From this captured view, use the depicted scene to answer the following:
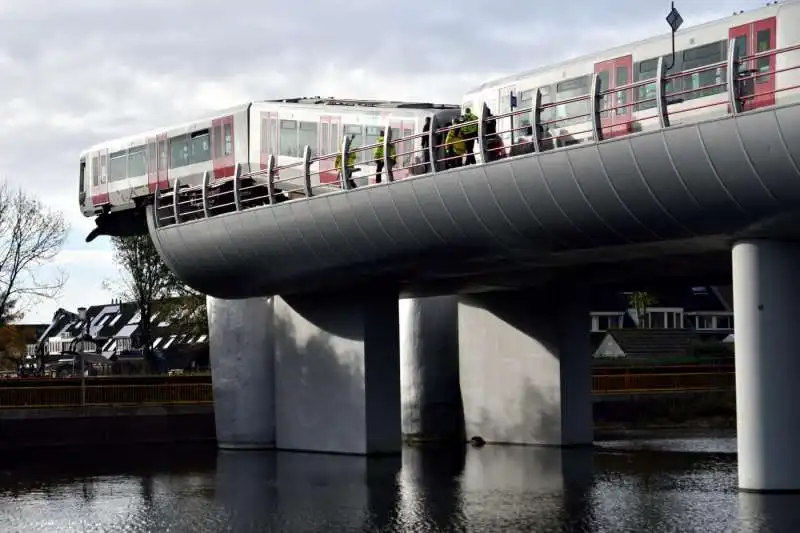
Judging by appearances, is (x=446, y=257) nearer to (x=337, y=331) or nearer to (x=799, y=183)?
(x=337, y=331)

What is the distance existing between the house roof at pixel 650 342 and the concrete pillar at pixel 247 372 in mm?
39012

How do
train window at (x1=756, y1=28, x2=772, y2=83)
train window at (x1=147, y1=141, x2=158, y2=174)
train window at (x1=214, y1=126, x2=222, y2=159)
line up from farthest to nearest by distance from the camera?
train window at (x1=147, y1=141, x2=158, y2=174)
train window at (x1=214, y1=126, x2=222, y2=159)
train window at (x1=756, y1=28, x2=772, y2=83)

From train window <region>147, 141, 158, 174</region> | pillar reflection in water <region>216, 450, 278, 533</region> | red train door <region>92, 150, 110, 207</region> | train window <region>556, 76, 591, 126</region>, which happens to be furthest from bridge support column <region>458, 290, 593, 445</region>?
red train door <region>92, 150, 110, 207</region>

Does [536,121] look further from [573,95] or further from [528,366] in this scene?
[528,366]

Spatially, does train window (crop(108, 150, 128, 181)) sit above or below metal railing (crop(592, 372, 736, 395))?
above

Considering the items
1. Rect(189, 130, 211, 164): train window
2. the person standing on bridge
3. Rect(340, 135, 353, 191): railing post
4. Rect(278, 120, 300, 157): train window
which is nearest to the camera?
Rect(340, 135, 353, 191): railing post

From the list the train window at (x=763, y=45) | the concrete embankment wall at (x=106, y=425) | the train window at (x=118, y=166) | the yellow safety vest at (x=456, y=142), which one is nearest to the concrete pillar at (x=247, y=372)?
the concrete embankment wall at (x=106, y=425)

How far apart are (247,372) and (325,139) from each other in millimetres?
7342

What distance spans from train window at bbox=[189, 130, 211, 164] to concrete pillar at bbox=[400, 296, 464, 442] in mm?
7409

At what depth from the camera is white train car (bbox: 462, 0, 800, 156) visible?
27891 mm

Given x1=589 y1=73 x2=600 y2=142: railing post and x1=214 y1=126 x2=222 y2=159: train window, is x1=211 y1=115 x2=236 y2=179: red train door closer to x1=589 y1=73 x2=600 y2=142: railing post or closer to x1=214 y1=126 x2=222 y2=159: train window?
x1=214 y1=126 x2=222 y2=159: train window

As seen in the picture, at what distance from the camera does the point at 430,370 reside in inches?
1790

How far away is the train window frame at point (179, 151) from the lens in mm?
46438

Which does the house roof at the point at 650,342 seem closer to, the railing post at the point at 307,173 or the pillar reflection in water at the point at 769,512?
the railing post at the point at 307,173
